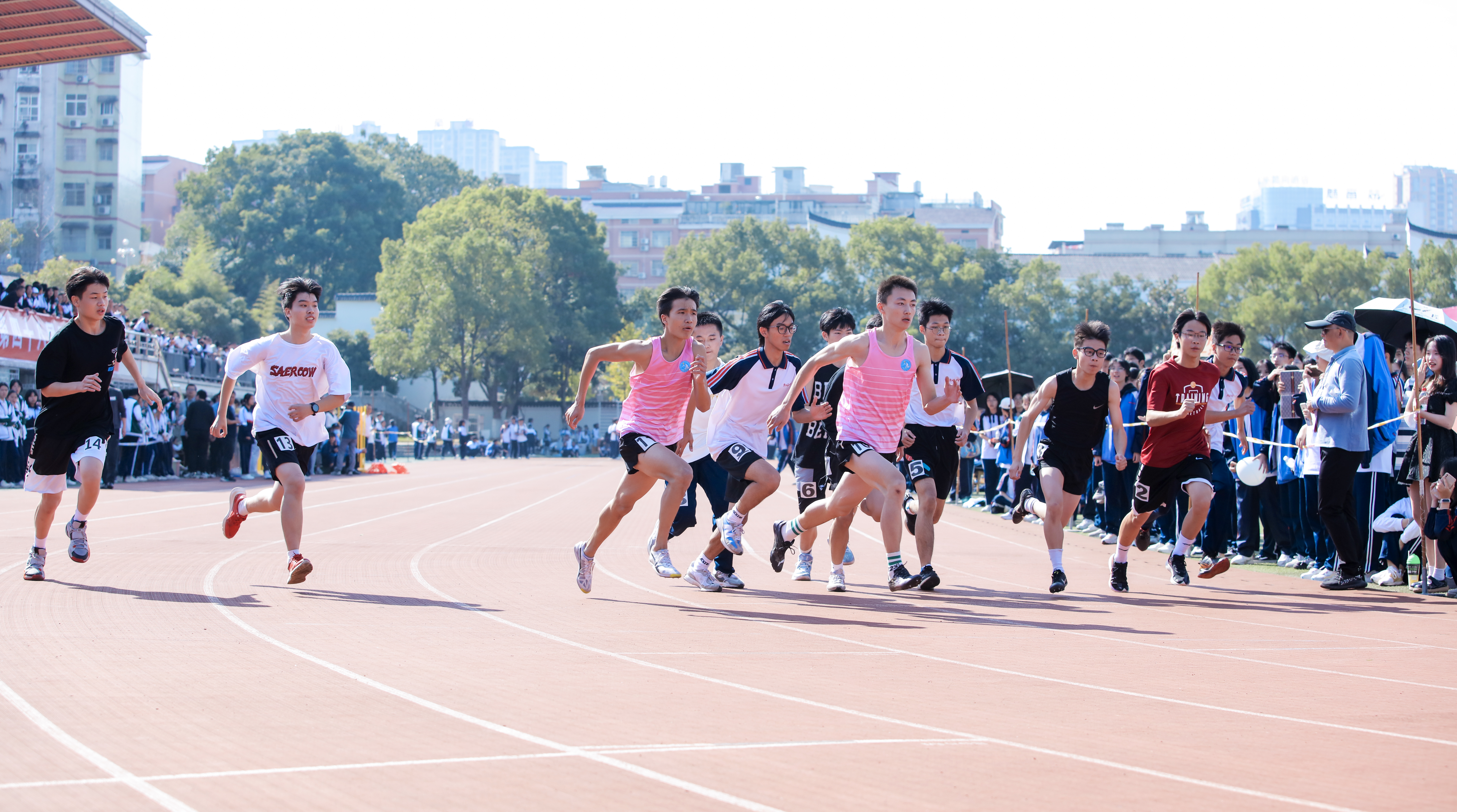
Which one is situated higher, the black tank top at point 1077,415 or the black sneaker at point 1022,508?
the black tank top at point 1077,415

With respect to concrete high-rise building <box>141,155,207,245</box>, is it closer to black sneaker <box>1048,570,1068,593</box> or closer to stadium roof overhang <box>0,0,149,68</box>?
stadium roof overhang <box>0,0,149,68</box>

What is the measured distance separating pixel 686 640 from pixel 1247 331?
234 ft

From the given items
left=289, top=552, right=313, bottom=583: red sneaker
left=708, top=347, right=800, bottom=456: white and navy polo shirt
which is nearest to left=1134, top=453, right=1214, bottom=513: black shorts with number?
left=708, top=347, right=800, bottom=456: white and navy polo shirt

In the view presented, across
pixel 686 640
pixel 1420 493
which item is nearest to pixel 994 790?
pixel 686 640

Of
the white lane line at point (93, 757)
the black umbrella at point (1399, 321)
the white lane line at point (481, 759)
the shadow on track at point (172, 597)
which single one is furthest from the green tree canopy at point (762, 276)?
the white lane line at point (481, 759)

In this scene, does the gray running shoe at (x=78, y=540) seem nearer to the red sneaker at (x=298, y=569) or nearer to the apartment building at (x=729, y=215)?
the red sneaker at (x=298, y=569)

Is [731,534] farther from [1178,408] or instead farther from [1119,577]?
[1178,408]

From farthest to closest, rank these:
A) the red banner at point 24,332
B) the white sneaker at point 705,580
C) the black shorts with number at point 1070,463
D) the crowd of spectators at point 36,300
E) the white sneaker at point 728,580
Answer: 1. the crowd of spectators at point 36,300
2. the red banner at point 24,332
3. the black shorts with number at point 1070,463
4. the white sneaker at point 728,580
5. the white sneaker at point 705,580

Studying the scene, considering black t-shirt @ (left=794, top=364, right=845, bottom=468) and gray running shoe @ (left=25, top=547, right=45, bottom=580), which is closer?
gray running shoe @ (left=25, top=547, right=45, bottom=580)

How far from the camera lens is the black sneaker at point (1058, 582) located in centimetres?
1025

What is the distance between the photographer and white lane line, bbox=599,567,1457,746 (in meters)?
5.33

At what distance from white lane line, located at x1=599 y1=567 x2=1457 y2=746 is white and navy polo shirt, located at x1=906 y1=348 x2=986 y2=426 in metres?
2.25

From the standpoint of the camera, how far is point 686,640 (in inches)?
295

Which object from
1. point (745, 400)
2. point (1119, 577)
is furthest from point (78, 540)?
point (1119, 577)
